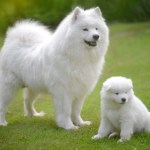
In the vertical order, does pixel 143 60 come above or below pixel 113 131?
below

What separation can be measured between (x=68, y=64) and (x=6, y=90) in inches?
58.6

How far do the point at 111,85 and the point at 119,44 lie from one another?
18.3m

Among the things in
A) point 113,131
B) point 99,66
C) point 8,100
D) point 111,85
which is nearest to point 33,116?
point 8,100

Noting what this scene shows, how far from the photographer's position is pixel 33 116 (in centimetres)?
785

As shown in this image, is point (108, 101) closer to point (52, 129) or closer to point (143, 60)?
point (52, 129)

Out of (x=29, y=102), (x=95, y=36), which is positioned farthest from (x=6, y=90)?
(x=95, y=36)

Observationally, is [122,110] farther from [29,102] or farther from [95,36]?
[29,102]

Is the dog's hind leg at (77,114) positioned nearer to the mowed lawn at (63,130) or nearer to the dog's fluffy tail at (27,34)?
the mowed lawn at (63,130)

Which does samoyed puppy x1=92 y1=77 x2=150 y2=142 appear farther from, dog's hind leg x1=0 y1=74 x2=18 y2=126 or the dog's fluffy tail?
the dog's fluffy tail

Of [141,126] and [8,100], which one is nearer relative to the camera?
[141,126]

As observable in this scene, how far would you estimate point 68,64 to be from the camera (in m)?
6.27

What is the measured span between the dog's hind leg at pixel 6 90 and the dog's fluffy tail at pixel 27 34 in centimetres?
73

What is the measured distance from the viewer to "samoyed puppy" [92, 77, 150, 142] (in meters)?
4.86

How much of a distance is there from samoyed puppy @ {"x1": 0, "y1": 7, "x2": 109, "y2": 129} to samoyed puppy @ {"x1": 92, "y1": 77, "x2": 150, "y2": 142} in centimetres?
123
